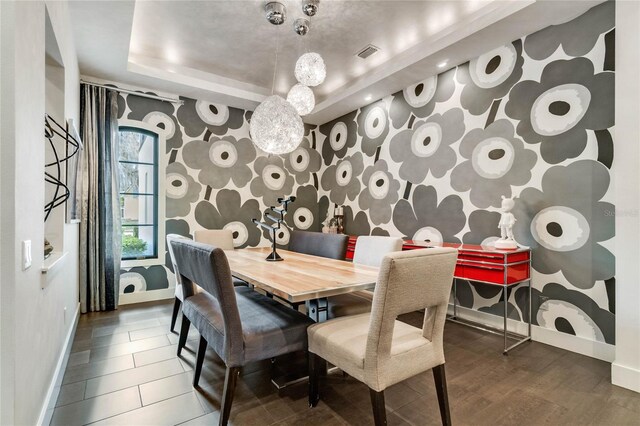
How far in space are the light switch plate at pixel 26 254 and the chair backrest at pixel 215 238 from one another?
6.74 feet

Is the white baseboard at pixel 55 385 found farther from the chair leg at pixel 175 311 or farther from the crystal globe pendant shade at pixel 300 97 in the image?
the crystal globe pendant shade at pixel 300 97

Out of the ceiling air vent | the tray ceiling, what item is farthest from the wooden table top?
the ceiling air vent

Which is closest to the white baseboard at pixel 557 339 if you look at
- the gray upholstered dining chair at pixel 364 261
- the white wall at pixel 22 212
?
the gray upholstered dining chair at pixel 364 261

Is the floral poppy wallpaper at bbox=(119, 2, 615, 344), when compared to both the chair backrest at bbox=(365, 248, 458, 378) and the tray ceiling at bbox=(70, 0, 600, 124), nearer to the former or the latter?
the tray ceiling at bbox=(70, 0, 600, 124)

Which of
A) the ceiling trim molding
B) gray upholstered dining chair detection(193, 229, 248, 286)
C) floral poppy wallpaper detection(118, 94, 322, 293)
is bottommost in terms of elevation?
gray upholstered dining chair detection(193, 229, 248, 286)

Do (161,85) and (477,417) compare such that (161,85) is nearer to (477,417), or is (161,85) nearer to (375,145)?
(375,145)

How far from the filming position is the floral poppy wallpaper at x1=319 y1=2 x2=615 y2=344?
98.3 inches

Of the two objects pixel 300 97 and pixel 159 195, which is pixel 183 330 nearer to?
pixel 300 97

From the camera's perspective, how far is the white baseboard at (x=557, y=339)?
2.43 m

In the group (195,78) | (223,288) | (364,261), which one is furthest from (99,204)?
(364,261)

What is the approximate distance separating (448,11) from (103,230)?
4.41 meters

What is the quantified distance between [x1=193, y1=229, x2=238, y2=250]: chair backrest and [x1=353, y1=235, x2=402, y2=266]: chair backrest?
1587 mm

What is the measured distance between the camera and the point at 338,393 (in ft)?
6.39

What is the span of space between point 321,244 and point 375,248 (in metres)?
0.68
